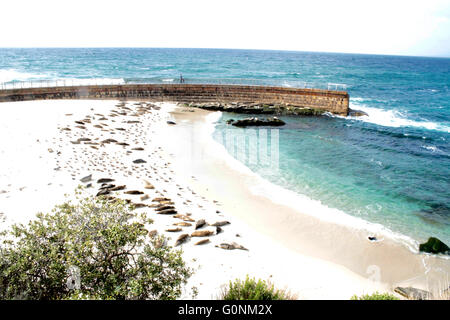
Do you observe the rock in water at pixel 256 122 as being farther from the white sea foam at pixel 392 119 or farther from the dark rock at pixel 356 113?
→ the dark rock at pixel 356 113

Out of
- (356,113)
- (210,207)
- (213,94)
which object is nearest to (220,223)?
(210,207)

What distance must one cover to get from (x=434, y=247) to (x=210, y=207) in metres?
8.79

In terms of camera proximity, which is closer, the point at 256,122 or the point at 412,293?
the point at 412,293

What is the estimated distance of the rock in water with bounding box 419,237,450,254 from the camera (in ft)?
37.6

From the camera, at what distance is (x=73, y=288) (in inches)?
245

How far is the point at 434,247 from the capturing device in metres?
11.5

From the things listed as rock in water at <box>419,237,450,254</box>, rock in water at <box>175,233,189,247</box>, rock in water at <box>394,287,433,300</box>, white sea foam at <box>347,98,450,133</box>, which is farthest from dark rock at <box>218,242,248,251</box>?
white sea foam at <box>347,98,450,133</box>

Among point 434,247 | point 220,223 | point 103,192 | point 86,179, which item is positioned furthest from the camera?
point 86,179

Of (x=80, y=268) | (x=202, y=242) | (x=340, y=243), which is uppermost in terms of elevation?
(x=80, y=268)

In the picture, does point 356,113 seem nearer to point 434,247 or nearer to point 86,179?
point 434,247

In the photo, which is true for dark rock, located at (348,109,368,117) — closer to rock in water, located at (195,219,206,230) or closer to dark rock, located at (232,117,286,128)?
dark rock, located at (232,117,286,128)

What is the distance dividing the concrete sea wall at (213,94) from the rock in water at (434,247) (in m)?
26.0

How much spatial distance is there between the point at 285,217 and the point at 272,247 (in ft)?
8.78

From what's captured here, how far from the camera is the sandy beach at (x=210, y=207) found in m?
9.73
